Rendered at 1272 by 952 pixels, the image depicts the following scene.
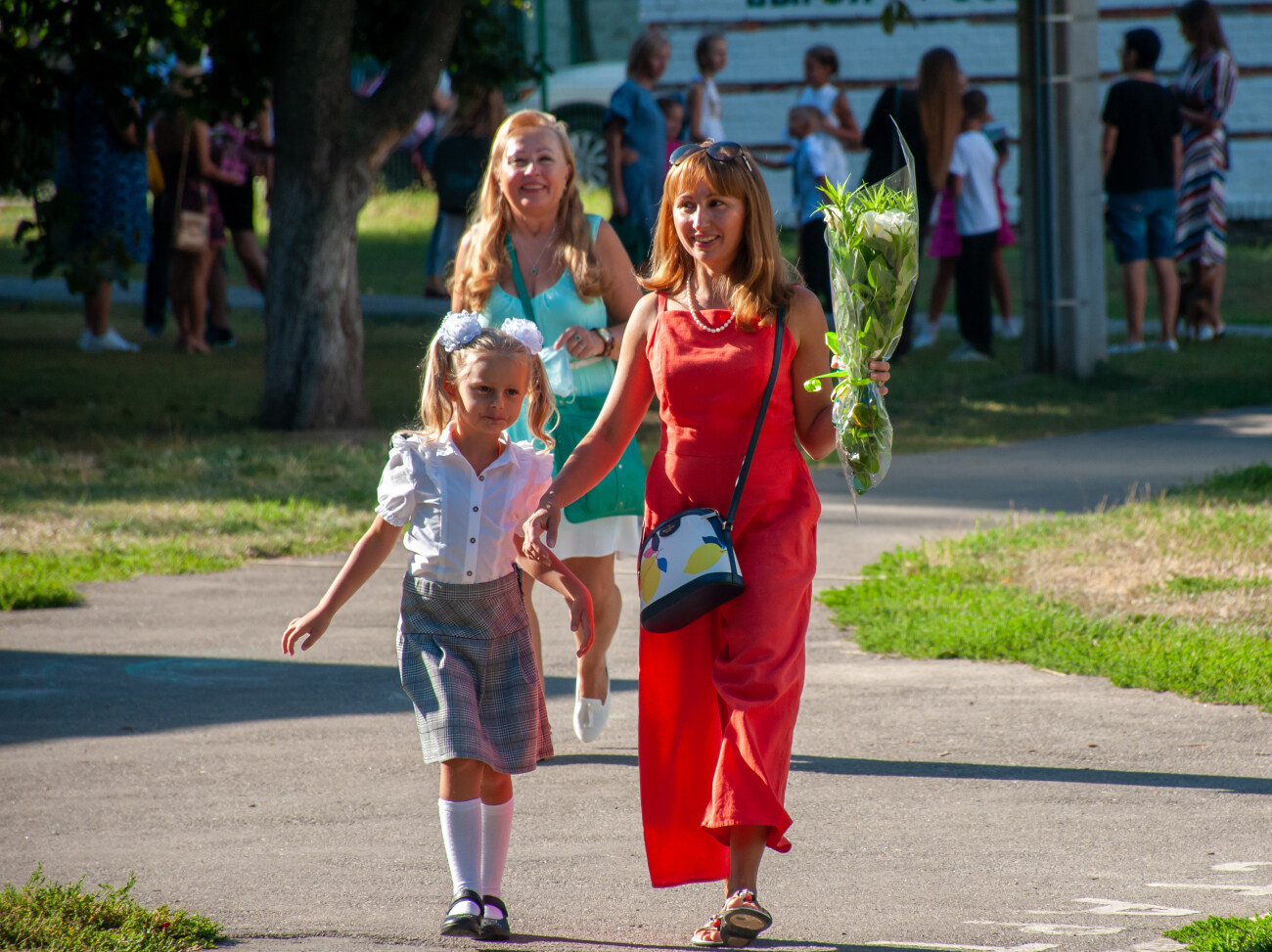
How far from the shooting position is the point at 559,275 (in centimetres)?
505

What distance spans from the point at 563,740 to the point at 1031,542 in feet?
9.12

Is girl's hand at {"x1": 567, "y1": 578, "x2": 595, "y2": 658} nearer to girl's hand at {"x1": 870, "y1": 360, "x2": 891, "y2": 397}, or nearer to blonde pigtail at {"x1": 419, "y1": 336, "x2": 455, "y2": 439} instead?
blonde pigtail at {"x1": 419, "y1": 336, "x2": 455, "y2": 439}

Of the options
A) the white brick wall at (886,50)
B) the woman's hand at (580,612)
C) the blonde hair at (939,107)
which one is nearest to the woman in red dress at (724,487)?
the woman's hand at (580,612)

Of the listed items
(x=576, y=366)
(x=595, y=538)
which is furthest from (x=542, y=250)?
(x=595, y=538)

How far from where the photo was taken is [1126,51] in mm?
13656

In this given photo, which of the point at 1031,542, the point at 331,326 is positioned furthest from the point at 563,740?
the point at 331,326

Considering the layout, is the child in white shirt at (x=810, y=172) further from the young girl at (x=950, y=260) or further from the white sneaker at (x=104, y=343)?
the white sneaker at (x=104, y=343)

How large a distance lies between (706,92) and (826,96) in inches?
47.1

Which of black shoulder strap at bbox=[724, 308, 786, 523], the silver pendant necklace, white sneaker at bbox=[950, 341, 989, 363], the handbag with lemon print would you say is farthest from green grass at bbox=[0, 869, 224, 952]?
white sneaker at bbox=[950, 341, 989, 363]

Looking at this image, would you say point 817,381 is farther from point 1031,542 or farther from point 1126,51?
point 1126,51

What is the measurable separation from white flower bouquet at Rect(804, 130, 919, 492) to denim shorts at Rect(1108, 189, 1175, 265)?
1031 cm

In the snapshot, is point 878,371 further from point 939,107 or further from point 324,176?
point 939,107

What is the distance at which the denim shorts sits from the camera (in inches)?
532

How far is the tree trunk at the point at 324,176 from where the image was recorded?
10062 millimetres
